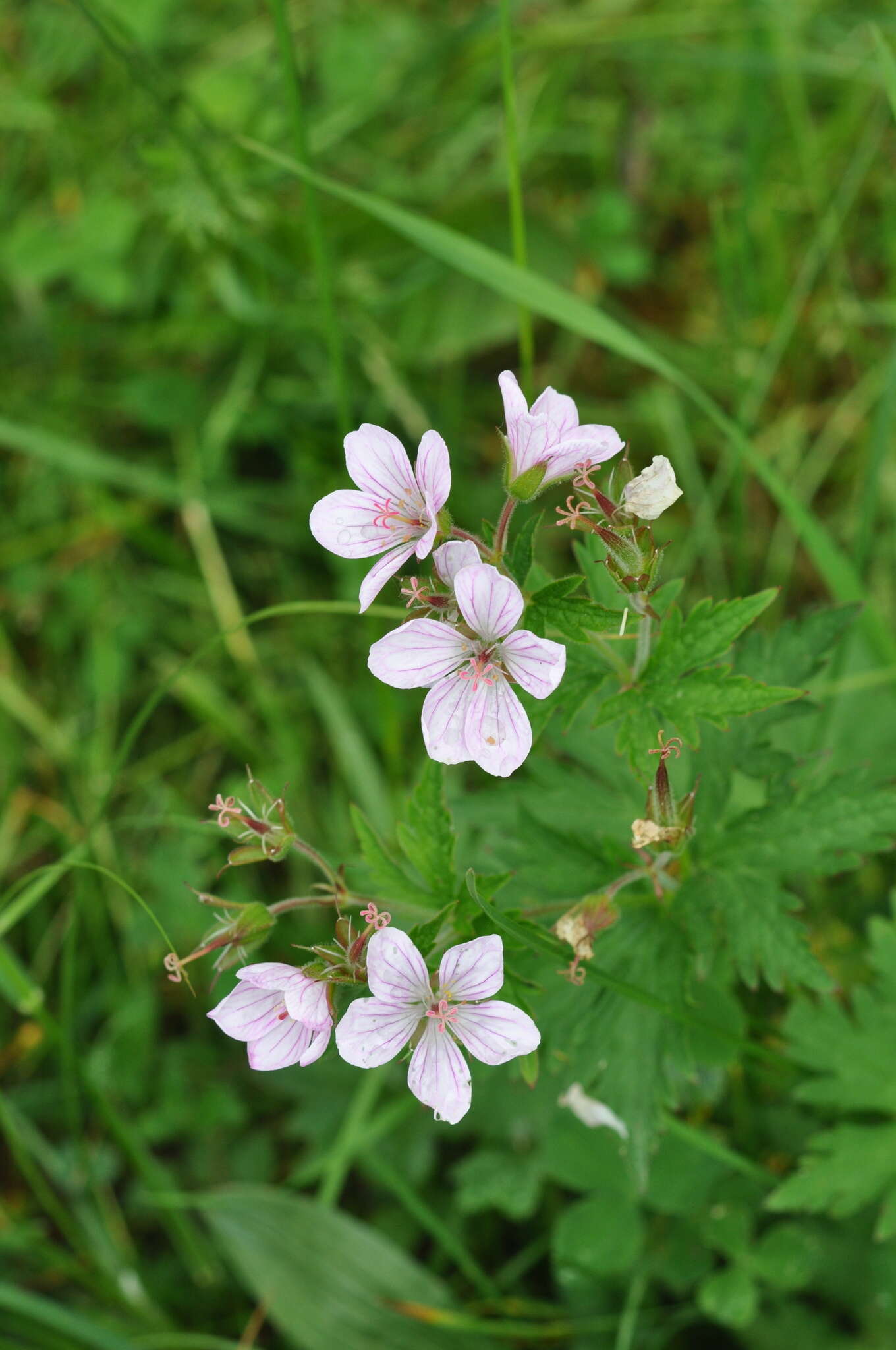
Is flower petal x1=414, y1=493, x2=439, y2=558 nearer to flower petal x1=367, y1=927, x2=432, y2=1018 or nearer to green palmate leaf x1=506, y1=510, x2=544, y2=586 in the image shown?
green palmate leaf x1=506, y1=510, x2=544, y2=586

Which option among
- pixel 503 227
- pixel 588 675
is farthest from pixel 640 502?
pixel 503 227

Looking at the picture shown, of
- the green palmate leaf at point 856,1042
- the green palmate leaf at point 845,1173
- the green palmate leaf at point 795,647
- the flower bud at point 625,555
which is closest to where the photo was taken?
the flower bud at point 625,555

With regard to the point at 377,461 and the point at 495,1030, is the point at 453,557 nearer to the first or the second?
the point at 377,461

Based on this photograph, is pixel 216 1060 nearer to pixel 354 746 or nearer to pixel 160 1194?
pixel 160 1194

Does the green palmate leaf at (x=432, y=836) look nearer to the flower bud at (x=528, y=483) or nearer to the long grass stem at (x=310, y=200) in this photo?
the flower bud at (x=528, y=483)

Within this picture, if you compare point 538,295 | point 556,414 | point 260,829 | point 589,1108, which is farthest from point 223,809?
point 538,295

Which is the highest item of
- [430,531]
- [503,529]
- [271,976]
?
[503,529]

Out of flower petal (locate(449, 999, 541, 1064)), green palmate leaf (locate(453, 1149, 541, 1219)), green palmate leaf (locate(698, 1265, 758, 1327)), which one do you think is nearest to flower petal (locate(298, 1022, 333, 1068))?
flower petal (locate(449, 999, 541, 1064))

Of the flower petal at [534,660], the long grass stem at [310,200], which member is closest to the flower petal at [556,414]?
the flower petal at [534,660]
